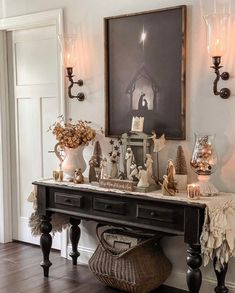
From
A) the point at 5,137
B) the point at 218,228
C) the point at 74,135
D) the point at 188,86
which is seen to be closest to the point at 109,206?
the point at 74,135

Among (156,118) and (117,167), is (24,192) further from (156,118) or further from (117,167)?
(156,118)

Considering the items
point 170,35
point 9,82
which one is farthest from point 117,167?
point 9,82

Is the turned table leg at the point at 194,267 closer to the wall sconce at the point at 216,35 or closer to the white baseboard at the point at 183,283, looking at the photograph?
the white baseboard at the point at 183,283

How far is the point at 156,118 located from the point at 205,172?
0.61 m

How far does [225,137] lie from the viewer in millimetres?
3080

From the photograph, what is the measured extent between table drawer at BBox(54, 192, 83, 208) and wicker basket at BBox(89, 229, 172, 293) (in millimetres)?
328

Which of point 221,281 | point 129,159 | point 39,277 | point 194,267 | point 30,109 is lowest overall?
point 39,277

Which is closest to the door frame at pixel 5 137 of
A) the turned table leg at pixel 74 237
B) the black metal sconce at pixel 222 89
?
the turned table leg at pixel 74 237

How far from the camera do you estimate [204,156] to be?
9.76 ft

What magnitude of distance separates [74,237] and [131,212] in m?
0.99

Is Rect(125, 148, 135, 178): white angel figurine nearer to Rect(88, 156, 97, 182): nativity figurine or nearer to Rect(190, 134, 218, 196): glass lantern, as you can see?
Rect(88, 156, 97, 182): nativity figurine

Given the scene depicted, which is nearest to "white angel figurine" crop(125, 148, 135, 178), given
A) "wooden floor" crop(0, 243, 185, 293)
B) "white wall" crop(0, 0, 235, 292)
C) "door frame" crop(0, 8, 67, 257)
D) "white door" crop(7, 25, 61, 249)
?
"white wall" crop(0, 0, 235, 292)

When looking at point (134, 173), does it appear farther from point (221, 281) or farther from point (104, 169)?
point (221, 281)

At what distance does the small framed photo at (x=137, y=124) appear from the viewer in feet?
10.8
